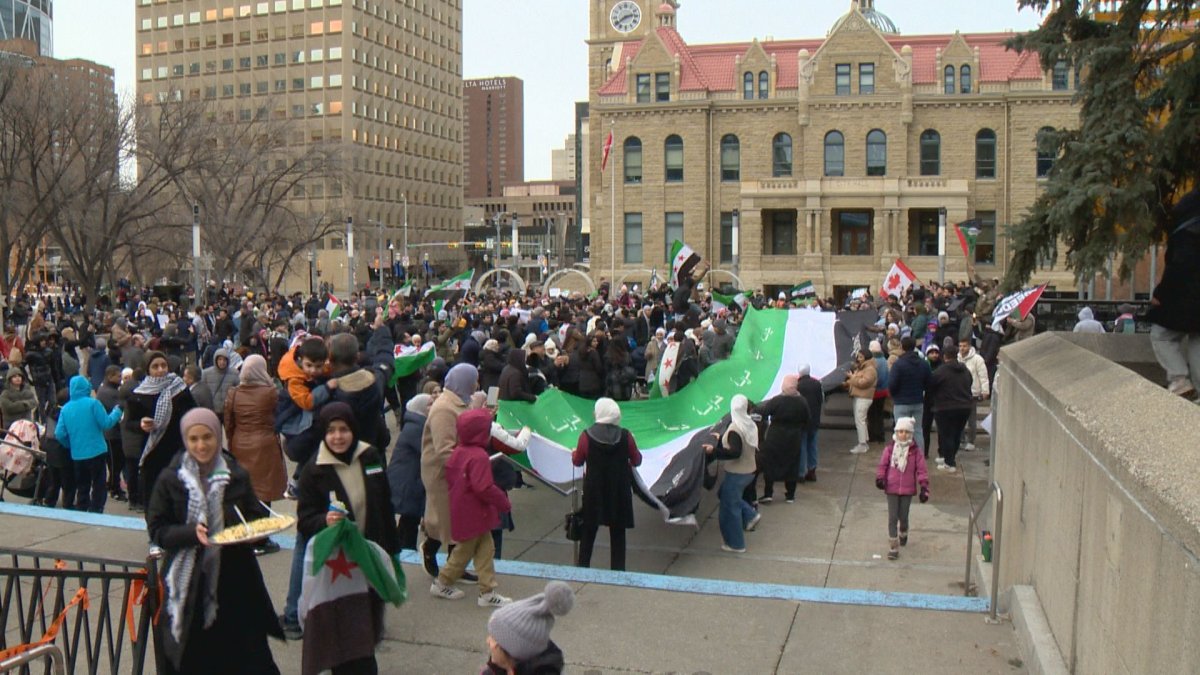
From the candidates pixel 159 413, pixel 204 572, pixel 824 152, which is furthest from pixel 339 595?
pixel 824 152

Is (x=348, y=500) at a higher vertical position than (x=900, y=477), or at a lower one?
higher

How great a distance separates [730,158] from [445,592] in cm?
4945

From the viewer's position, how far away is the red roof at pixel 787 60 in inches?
2112

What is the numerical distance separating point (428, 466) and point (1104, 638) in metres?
4.80

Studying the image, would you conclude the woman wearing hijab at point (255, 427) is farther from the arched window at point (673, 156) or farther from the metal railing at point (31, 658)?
the arched window at point (673, 156)

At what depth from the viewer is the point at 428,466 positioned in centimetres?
780

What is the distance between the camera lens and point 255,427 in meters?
8.97

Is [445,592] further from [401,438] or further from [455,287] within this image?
[455,287]

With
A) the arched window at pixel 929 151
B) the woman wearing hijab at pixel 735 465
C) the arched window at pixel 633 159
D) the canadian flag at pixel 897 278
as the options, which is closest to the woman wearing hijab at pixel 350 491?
the woman wearing hijab at pixel 735 465

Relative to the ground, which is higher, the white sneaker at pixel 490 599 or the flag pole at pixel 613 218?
the flag pole at pixel 613 218

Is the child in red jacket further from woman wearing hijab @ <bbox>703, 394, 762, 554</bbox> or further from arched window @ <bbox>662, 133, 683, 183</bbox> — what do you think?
arched window @ <bbox>662, 133, 683, 183</bbox>

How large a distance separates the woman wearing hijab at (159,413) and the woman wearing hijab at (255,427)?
0.43 metres

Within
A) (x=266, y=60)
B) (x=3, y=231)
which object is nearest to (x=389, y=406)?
(x=3, y=231)

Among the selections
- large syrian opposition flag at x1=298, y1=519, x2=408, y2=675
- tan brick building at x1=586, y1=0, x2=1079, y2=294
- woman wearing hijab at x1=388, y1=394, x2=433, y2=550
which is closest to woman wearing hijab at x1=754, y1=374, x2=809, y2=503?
woman wearing hijab at x1=388, y1=394, x2=433, y2=550
